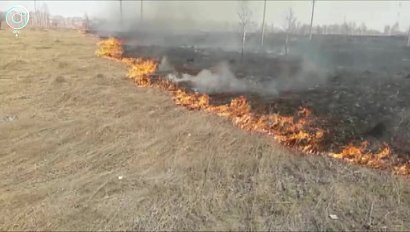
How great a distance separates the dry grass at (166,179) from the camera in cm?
527

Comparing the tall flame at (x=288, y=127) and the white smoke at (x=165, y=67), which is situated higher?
the white smoke at (x=165, y=67)

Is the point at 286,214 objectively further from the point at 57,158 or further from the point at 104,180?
the point at 57,158

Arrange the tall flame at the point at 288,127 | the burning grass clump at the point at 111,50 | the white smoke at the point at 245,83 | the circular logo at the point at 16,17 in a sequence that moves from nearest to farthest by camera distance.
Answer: the tall flame at the point at 288,127 → the white smoke at the point at 245,83 → the burning grass clump at the point at 111,50 → the circular logo at the point at 16,17

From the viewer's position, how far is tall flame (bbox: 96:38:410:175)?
706cm

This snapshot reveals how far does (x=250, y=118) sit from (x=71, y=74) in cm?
873

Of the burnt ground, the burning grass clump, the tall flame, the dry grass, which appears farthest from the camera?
the burning grass clump

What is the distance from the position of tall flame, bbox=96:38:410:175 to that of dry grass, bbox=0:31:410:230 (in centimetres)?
37

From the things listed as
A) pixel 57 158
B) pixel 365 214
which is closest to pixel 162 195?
pixel 57 158

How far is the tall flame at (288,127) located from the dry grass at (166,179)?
0.37 metres
